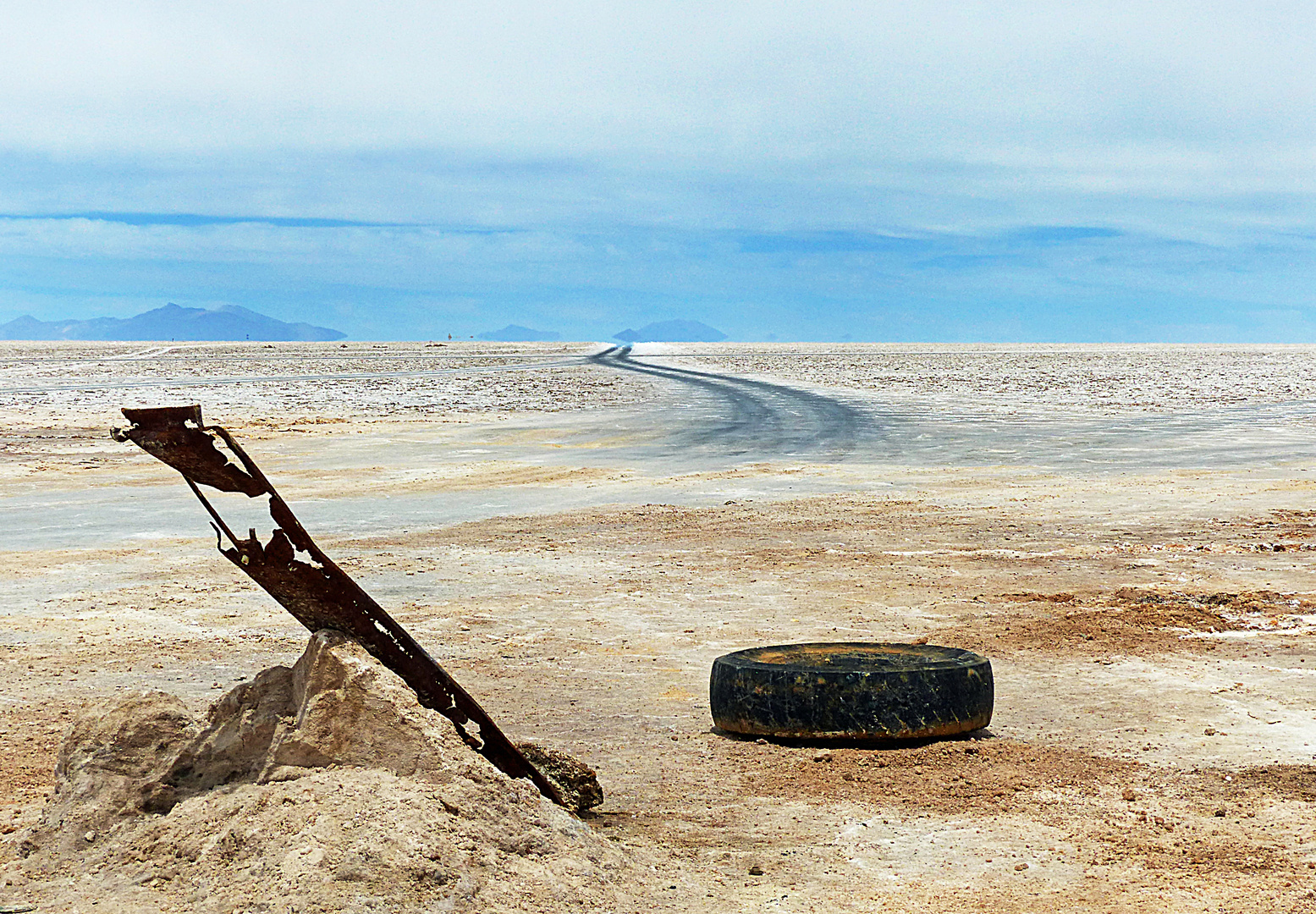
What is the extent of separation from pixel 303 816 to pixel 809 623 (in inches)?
224

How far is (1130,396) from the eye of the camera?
4394 centimetres

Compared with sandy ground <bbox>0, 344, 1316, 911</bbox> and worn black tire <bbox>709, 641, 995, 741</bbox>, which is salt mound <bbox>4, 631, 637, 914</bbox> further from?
worn black tire <bbox>709, 641, 995, 741</bbox>

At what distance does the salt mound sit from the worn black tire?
197 cm

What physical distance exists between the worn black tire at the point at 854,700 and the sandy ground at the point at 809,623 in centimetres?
14

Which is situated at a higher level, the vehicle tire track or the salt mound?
the vehicle tire track

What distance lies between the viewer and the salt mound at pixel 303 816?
443 cm

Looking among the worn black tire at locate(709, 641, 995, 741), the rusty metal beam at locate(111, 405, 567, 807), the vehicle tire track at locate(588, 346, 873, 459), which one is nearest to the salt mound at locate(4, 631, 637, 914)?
the rusty metal beam at locate(111, 405, 567, 807)

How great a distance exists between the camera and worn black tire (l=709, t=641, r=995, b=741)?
6.84m

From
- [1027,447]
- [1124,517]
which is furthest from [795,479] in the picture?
[1027,447]

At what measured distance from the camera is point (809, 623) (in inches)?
388

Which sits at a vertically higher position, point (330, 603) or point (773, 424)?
point (330, 603)

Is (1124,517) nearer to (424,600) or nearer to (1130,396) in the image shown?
(424,600)

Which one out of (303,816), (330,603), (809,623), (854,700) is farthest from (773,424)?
(303,816)

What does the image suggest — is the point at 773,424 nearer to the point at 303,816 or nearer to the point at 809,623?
the point at 809,623
